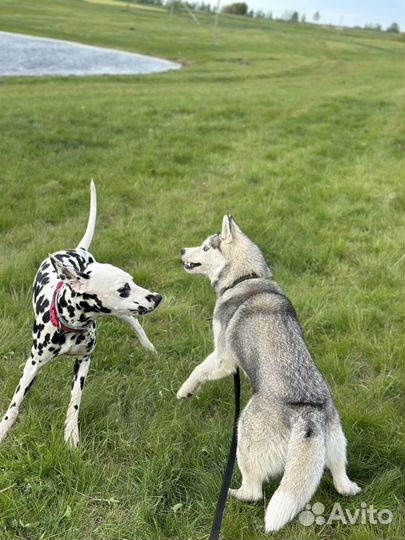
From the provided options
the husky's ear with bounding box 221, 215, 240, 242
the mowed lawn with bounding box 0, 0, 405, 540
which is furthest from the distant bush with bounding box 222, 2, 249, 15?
the husky's ear with bounding box 221, 215, 240, 242

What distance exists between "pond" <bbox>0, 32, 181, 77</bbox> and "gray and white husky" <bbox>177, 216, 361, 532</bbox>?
23.3m

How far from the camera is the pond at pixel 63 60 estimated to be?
26094 mm

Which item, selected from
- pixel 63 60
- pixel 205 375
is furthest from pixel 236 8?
pixel 205 375

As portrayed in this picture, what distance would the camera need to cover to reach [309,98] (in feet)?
58.6

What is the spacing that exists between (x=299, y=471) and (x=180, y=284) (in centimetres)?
316

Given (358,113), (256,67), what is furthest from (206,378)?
(256,67)

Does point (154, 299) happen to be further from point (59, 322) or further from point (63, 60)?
point (63, 60)

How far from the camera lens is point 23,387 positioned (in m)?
3.46

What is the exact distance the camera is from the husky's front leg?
3812mm

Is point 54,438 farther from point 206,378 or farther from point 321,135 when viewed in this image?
point 321,135

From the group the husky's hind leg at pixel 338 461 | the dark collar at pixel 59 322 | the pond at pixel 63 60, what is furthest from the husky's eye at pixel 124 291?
the pond at pixel 63 60

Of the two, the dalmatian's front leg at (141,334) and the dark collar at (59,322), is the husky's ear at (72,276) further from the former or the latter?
the dalmatian's front leg at (141,334)

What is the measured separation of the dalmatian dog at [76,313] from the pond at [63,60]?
23002 mm

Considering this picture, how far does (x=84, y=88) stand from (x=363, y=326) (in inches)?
736
